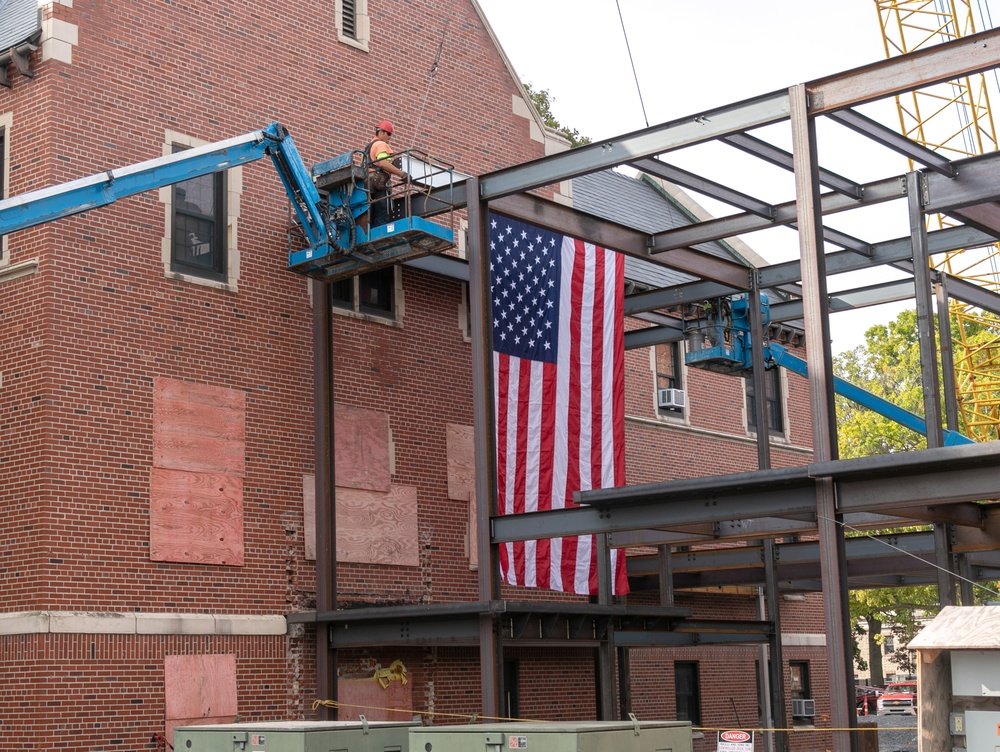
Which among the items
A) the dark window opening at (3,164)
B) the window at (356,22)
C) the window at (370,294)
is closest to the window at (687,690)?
the window at (370,294)

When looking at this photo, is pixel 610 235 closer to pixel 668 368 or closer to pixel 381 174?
pixel 381 174

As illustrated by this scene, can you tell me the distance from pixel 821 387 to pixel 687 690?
16.0m

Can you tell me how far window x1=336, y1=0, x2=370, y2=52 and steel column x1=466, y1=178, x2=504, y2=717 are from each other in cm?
586

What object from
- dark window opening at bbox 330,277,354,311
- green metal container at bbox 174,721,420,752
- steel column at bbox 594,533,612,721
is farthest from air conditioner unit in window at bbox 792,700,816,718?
green metal container at bbox 174,721,420,752

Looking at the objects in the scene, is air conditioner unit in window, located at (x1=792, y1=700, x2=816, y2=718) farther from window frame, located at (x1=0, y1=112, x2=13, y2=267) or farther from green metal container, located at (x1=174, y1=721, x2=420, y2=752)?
window frame, located at (x1=0, y1=112, x2=13, y2=267)

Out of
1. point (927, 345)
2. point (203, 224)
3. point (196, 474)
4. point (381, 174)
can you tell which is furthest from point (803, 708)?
point (203, 224)

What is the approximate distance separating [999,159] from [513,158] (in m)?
10.5

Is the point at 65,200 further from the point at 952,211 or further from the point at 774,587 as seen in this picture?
the point at 774,587

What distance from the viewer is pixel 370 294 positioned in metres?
22.2

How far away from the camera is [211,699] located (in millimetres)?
18172

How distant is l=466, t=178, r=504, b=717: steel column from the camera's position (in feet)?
55.9

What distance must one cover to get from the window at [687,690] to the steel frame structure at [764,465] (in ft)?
15.1

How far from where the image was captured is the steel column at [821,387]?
13.8 m

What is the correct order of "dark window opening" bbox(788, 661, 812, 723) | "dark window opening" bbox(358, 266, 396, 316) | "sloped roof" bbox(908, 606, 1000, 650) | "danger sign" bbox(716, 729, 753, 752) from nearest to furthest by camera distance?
1. "sloped roof" bbox(908, 606, 1000, 650)
2. "danger sign" bbox(716, 729, 753, 752)
3. "dark window opening" bbox(358, 266, 396, 316)
4. "dark window opening" bbox(788, 661, 812, 723)
